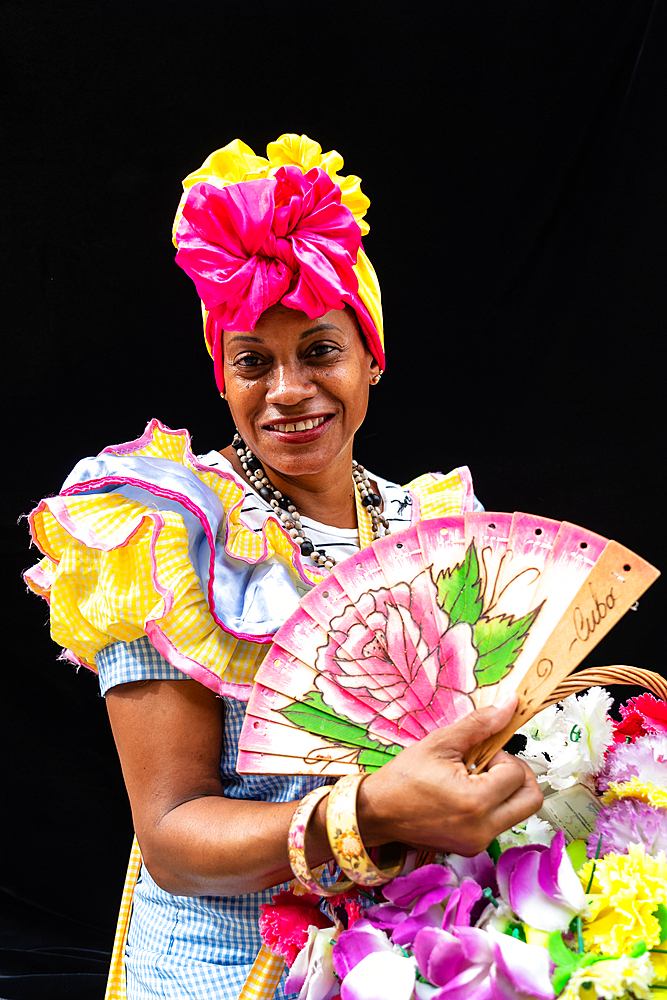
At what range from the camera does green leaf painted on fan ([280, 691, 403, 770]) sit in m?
1.11

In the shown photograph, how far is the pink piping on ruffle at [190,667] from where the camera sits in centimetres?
125

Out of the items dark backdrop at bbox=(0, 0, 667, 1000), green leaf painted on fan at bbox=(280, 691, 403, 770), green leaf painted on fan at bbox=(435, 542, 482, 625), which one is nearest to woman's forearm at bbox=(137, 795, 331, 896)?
green leaf painted on fan at bbox=(280, 691, 403, 770)

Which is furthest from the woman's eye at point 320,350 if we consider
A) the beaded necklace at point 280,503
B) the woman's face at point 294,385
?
the beaded necklace at point 280,503

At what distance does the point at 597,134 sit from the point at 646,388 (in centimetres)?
74

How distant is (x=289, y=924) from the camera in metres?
1.15

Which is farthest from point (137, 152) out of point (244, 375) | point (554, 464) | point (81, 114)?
point (554, 464)

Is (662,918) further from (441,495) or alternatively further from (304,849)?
(441,495)

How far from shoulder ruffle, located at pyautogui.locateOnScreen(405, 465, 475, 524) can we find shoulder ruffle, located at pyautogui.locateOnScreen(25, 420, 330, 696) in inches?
18.6

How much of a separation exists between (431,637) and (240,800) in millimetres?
363

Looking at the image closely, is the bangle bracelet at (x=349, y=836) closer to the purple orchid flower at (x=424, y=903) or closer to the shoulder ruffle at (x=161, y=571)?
the purple orchid flower at (x=424, y=903)

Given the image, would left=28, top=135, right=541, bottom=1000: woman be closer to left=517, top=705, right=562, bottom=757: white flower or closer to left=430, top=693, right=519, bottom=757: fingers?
left=430, top=693, right=519, bottom=757: fingers

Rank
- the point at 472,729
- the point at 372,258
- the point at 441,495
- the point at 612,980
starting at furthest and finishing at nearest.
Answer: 1. the point at 372,258
2. the point at 441,495
3. the point at 472,729
4. the point at 612,980

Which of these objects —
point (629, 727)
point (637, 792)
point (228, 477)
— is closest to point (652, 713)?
point (629, 727)

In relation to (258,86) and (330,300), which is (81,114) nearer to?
(258,86)
